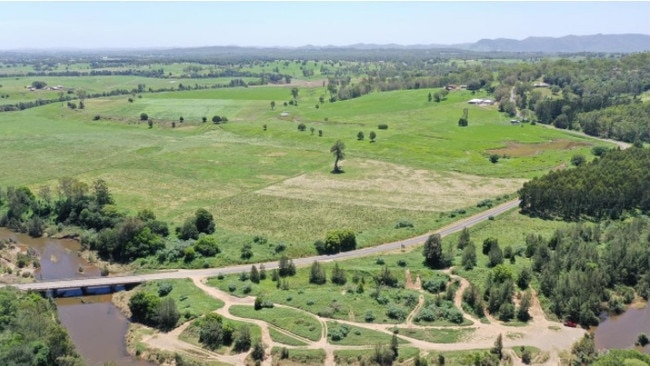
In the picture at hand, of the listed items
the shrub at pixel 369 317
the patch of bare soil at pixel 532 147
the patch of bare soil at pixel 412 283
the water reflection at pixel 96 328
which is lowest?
the water reflection at pixel 96 328

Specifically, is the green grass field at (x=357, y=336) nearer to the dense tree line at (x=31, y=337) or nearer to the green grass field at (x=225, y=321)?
the green grass field at (x=225, y=321)

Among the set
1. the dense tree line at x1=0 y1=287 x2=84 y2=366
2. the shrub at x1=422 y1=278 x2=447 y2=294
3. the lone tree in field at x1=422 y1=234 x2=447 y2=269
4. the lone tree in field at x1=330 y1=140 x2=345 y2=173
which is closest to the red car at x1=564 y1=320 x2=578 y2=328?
the shrub at x1=422 y1=278 x2=447 y2=294

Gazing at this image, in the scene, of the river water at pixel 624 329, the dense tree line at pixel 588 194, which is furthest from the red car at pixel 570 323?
the dense tree line at pixel 588 194

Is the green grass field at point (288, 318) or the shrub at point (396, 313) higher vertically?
the shrub at point (396, 313)

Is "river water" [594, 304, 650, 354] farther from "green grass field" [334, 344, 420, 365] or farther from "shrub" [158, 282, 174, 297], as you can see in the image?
"shrub" [158, 282, 174, 297]

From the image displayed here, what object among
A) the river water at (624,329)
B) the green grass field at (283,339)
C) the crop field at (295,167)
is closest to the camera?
the green grass field at (283,339)

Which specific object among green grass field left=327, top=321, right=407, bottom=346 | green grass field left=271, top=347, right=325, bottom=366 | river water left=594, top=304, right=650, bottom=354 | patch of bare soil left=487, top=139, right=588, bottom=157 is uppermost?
patch of bare soil left=487, top=139, right=588, bottom=157

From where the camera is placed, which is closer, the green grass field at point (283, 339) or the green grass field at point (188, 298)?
the green grass field at point (283, 339)

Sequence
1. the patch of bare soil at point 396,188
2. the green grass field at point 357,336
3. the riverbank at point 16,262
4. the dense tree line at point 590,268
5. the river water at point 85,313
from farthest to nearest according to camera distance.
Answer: the patch of bare soil at point 396,188 < the riverbank at point 16,262 < the dense tree line at point 590,268 < the river water at point 85,313 < the green grass field at point 357,336
